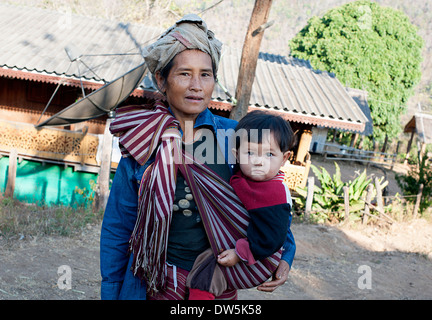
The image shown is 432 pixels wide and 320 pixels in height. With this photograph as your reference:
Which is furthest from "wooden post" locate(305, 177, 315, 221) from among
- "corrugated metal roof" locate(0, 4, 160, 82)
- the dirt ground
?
"corrugated metal roof" locate(0, 4, 160, 82)

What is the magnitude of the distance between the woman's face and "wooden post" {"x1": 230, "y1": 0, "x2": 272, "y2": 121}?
4934mm

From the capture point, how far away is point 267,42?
8700cm

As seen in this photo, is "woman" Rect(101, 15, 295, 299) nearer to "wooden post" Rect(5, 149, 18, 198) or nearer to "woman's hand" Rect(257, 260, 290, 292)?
"woman's hand" Rect(257, 260, 290, 292)

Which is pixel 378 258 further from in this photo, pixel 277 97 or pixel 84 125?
pixel 84 125

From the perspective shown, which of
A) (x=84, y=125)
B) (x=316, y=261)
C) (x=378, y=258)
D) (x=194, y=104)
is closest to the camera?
(x=194, y=104)

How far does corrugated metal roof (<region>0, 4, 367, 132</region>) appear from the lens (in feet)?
31.3

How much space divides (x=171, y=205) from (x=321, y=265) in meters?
6.07

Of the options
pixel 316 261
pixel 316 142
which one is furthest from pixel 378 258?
pixel 316 142

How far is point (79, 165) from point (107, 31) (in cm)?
523

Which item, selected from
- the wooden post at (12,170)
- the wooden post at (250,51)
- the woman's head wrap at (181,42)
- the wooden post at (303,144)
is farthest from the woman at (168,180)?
the wooden post at (303,144)

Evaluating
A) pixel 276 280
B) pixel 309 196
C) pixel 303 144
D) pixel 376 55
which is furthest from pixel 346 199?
pixel 376 55

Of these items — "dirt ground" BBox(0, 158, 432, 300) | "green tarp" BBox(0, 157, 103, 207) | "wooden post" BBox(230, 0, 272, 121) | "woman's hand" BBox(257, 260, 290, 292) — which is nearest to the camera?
"woman's hand" BBox(257, 260, 290, 292)

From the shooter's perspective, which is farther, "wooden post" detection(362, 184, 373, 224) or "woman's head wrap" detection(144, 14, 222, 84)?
"wooden post" detection(362, 184, 373, 224)

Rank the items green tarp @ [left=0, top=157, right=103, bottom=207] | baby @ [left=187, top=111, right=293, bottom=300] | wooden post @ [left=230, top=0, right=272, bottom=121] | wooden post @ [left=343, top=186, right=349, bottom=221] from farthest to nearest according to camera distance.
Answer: green tarp @ [left=0, top=157, right=103, bottom=207] → wooden post @ [left=343, top=186, right=349, bottom=221] → wooden post @ [left=230, top=0, right=272, bottom=121] → baby @ [left=187, top=111, right=293, bottom=300]
